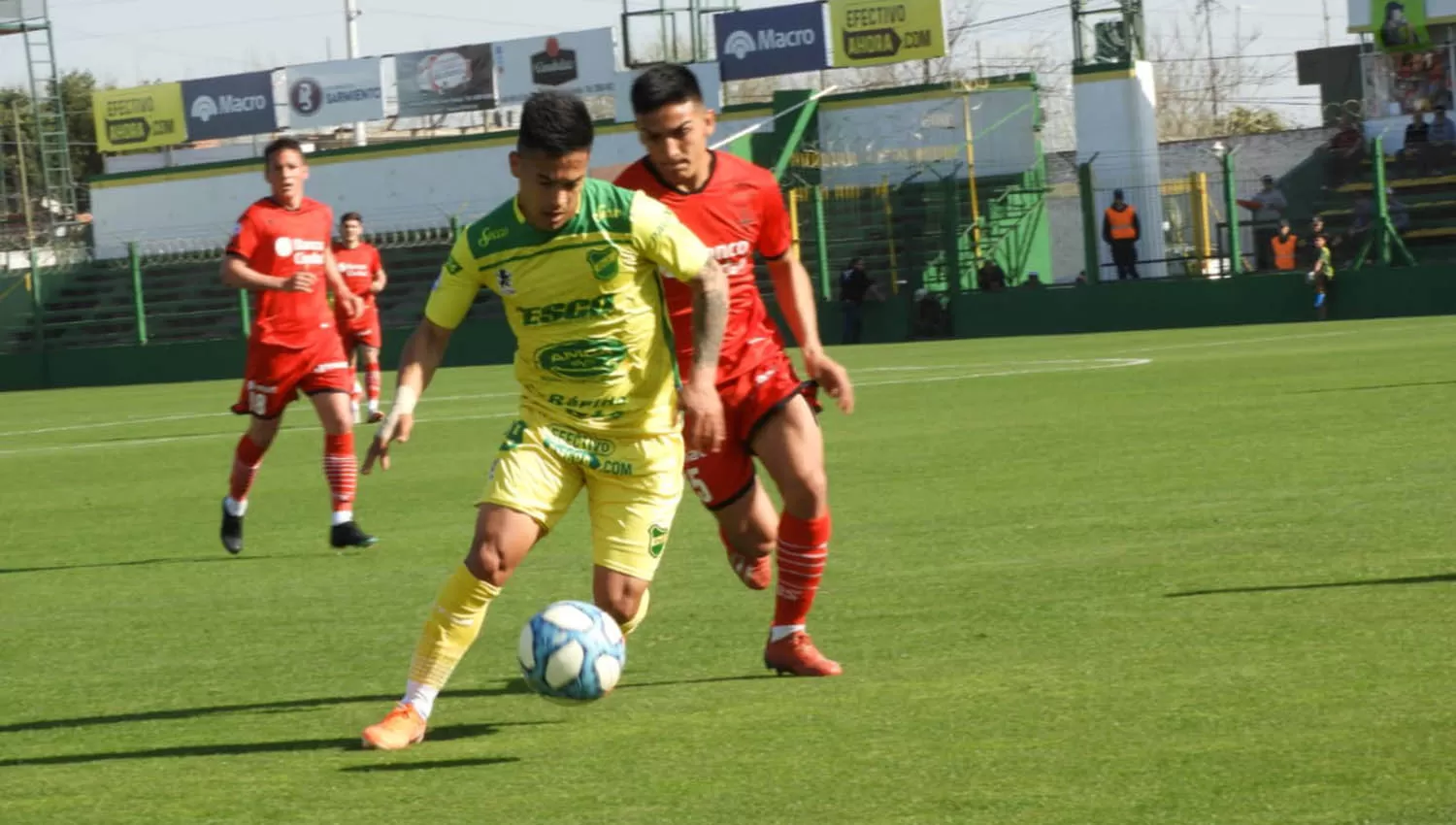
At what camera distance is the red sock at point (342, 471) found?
11742 mm

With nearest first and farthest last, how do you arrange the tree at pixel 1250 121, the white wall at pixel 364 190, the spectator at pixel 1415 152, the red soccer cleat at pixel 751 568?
the red soccer cleat at pixel 751 568
the spectator at pixel 1415 152
the white wall at pixel 364 190
the tree at pixel 1250 121

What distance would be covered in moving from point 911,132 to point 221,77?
75.9 feet

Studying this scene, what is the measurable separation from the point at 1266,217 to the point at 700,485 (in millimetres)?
33349

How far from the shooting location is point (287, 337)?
40.0 ft

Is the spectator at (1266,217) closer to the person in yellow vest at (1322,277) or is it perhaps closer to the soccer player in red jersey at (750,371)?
the person in yellow vest at (1322,277)

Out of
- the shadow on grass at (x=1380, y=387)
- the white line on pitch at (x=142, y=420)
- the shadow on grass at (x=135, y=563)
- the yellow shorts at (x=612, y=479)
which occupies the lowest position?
the shadow on grass at (x=1380, y=387)

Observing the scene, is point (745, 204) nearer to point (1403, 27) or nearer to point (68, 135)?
point (1403, 27)

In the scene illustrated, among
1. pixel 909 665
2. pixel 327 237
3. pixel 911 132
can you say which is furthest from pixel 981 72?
pixel 909 665

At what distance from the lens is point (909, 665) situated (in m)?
7.02

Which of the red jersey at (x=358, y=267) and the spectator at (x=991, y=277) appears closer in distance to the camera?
the red jersey at (x=358, y=267)

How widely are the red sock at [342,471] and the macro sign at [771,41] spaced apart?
41.7m

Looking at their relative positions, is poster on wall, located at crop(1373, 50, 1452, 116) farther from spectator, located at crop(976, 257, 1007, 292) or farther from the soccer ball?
the soccer ball

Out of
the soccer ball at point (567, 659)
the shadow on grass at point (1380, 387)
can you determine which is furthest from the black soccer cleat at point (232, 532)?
the shadow on grass at point (1380, 387)

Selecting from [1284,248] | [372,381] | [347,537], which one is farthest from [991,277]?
[347,537]
